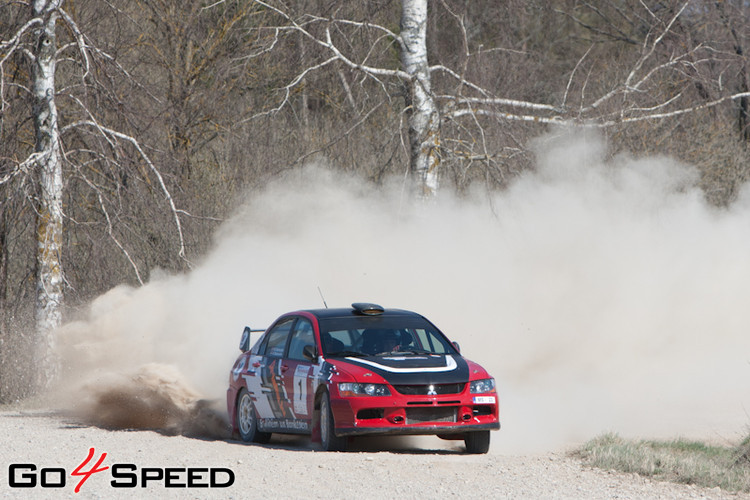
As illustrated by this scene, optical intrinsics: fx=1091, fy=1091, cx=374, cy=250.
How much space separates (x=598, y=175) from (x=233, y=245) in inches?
300

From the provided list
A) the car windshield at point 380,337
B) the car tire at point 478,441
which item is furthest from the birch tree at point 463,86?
the car tire at point 478,441

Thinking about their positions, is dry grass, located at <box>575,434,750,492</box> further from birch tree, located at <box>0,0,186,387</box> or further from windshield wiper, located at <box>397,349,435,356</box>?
birch tree, located at <box>0,0,186,387</box>

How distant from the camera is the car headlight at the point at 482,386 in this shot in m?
10.9

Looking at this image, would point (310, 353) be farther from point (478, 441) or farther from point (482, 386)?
point (478, 441)

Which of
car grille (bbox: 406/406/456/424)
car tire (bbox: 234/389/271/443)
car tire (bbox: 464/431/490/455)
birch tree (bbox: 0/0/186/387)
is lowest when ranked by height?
car tire (bbox: 234/389/271/443)

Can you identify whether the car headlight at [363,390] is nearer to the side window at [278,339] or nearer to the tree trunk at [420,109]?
the side window at [278,339]

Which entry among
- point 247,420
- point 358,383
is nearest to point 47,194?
point 247,420

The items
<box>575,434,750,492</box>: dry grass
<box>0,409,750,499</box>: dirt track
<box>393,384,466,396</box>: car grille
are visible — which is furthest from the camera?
<box>393,384,466,396</box>: car grille

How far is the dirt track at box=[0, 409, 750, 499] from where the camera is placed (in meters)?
8.57

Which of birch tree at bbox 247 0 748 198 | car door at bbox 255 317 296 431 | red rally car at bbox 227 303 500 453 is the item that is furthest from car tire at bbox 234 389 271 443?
birch tree at bbox 247 0 748 198

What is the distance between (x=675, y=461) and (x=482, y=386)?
6.65 feet

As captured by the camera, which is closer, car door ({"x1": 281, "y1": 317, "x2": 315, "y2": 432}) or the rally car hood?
the rally car hood

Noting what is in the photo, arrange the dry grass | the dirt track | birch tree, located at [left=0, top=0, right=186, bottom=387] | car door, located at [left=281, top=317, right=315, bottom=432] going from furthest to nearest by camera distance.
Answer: birch tree, located at [left=0, top=0, right=186, bottom=387]
car door, located at [left=281, top=317, right=315, bottom=432]
the dry grass
the dirt track

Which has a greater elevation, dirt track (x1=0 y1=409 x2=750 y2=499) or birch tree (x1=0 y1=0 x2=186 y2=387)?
birch tree (x1=0 y1=0 x2=186 y2=387)
